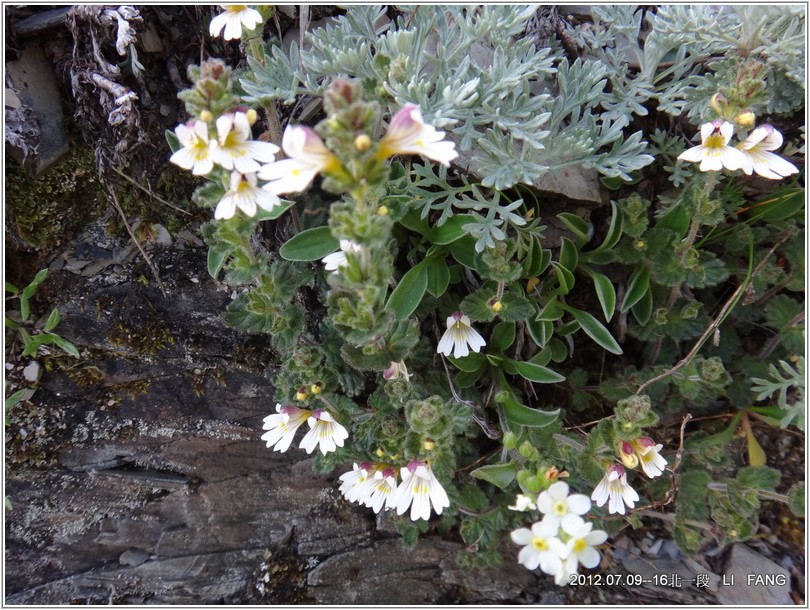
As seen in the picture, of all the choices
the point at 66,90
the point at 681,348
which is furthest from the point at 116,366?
the point at 681,348

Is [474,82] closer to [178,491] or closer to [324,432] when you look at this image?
[324,432]

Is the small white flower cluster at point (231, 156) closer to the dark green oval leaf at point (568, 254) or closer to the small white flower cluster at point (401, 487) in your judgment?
the small white flower cluster at point (401, 487)

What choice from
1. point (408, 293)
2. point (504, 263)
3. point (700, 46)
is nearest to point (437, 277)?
point (408, 293)

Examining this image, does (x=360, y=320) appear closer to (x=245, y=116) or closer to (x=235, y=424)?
(x=245, y=116)

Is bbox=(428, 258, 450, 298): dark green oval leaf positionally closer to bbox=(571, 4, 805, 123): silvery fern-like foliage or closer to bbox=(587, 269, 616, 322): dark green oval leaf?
bbox=(587, 269, 616, 322): dark green oval leaf

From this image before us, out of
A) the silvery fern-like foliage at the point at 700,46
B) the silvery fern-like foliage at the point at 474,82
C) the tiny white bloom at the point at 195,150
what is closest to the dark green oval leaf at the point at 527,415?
the silvery fern-like foliage at the point at 474,82

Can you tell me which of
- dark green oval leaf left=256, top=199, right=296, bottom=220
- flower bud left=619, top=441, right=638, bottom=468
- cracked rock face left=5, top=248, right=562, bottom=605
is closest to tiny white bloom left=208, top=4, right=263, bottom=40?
dark green oval leaf left=256, top=199, right=296, bottom=220
